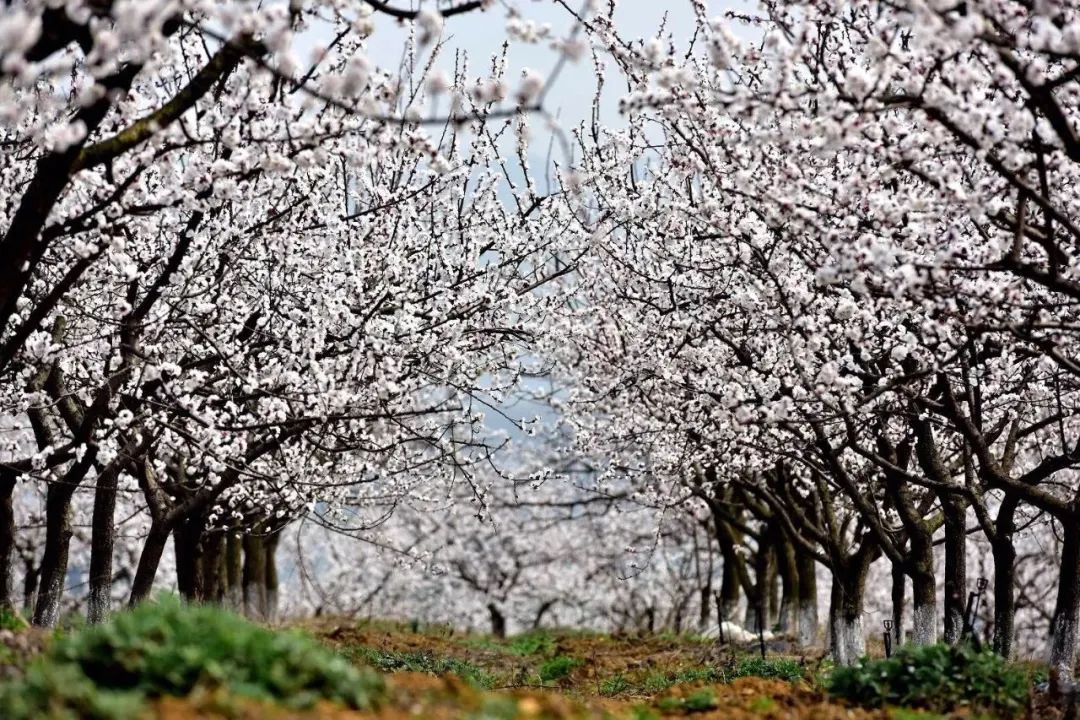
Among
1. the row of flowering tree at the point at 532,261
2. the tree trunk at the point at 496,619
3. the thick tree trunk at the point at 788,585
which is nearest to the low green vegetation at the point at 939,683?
the row of flowering tree at the point at 532,261

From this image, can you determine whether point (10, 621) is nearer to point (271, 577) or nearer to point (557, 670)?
point (557, 670)

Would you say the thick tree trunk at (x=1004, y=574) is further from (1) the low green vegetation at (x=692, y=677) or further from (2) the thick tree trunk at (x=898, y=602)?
(1) the low green vegetation at (x=692, y=677)

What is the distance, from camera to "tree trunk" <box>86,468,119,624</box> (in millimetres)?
11562

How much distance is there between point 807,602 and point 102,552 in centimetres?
1269

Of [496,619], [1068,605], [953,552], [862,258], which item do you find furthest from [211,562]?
[496,619]

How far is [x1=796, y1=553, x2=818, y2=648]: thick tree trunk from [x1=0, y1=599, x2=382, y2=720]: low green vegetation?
1482cm

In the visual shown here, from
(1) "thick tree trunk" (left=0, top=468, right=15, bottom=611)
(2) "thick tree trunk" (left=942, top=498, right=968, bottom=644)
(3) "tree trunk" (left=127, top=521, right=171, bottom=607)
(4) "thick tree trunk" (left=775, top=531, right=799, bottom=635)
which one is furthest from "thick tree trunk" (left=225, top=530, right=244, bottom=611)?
(2) "thick tree trunk" (left=942, top=498, right=968, bottom=644)

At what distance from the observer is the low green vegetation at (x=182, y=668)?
5105 millimetres

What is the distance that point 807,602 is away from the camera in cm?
1970

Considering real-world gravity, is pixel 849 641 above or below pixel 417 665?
above

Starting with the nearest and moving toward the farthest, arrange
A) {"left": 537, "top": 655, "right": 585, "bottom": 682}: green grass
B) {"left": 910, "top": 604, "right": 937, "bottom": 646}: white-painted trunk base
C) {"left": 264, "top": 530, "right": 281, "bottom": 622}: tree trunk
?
{"left": 910, "top": 604, "right": 937, "bottom": 646}: white-painted trunk base < {"left": 537, "top": 655, "right": 585, "bottom": 682}: green grass < {"left": 264, "top": 530, "right": 281, "bottom": 622}: tree trunk

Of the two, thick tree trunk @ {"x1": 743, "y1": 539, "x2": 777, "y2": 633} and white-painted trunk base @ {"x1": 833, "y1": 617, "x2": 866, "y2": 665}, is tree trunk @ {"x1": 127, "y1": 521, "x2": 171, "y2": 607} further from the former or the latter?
thick tree trunk @ {"x1": 743, "y1": 539, "x2": 777, "y2": 633}

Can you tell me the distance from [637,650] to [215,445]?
12.5 m

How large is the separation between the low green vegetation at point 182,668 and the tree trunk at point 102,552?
5846mm
